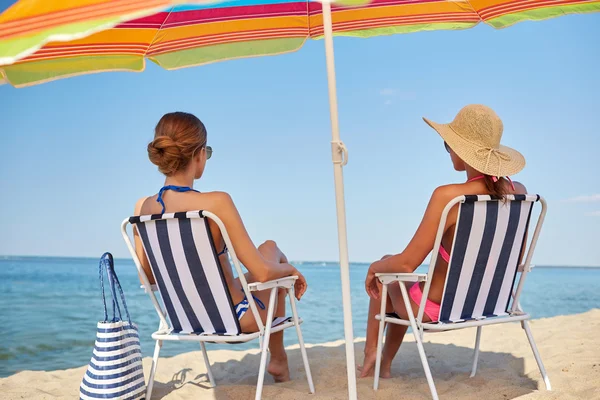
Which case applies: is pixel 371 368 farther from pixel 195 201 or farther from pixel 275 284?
pixel 195 201

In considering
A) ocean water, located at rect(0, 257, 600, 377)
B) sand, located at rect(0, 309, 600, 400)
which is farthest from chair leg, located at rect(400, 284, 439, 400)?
ocean water, located at rect(0, 257, 600, 377)

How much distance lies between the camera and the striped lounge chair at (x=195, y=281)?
105 inches

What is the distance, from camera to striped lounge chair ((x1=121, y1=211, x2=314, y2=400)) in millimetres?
2666

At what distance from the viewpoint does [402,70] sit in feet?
104

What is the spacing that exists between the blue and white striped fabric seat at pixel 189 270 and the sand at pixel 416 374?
1.87ft

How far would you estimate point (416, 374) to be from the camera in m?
3.73

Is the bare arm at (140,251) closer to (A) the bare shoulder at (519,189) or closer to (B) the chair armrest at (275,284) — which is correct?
(B) the chair armrest at (275,284)

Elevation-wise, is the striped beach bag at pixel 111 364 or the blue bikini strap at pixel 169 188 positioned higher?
the blue bikini strap at pixel 169 188

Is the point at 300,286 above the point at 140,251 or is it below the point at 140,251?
below

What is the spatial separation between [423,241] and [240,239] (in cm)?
87

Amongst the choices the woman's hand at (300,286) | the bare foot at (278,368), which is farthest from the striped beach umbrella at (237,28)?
the bare foot at (278,368)

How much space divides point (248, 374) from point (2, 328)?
6923 millimetres

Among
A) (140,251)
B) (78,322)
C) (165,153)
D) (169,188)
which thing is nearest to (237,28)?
(165,153)

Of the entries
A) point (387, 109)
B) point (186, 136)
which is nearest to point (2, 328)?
point (186, 136)
